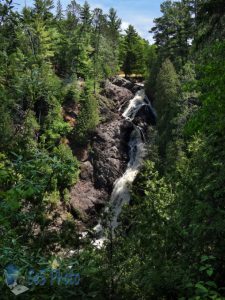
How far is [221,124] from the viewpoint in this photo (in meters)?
6.98

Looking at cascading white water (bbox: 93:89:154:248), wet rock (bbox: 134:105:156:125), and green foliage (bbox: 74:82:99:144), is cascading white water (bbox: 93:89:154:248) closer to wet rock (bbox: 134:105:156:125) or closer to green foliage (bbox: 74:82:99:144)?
wet rock (bbox: 134:105:156:125)

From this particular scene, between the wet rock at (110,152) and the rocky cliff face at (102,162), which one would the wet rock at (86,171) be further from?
the wet rock at (110,152)

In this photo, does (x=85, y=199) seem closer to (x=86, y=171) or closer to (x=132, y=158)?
(x=86, y=171)

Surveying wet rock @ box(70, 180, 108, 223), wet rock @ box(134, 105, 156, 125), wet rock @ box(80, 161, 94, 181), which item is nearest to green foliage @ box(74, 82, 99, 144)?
wet rock @ box(80, 161, 94, 181)

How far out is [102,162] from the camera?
3716 centimetres

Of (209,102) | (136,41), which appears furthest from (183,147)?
(136,41)

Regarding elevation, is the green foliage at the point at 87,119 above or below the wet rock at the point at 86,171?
above

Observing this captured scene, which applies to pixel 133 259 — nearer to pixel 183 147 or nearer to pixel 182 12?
pixel 183 147

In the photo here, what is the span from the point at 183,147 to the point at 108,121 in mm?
14861

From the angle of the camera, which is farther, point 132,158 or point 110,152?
point 132,158

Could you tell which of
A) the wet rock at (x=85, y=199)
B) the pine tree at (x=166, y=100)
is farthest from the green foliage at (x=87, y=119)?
the pine tree at (x=166, y=100)

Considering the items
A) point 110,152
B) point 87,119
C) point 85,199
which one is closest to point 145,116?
point 110,152

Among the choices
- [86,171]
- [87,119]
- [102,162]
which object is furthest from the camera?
[87,119]

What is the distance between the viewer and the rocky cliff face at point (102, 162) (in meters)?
33.1
